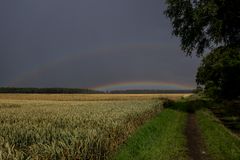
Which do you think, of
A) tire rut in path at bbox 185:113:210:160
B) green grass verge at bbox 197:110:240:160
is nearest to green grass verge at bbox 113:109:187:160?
tire rut in path at bbox 185:113:210:160

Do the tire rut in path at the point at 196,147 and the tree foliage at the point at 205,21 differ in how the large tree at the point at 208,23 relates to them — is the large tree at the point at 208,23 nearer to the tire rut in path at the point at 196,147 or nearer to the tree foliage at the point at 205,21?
the tree foliage at the point at 205,21

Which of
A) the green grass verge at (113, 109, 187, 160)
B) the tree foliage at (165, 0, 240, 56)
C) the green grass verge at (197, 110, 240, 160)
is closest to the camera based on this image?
the green grass verge at (113, 109, 187, 160)

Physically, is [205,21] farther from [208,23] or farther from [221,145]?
[221,145]

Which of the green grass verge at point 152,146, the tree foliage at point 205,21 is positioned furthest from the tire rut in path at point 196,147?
the tree foliage at point 205,21

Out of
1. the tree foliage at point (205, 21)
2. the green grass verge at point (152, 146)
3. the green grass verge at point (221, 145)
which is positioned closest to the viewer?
the green grass verge at point (152, 146)

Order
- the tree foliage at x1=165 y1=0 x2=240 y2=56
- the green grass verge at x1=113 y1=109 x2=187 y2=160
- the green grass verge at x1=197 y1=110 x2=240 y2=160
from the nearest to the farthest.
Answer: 1. the green grass verge at x1=113 y1=109 x2=187 y2=160
2. the green grass verge at x1=197 y1=110 x2=240 y2=160
3. the tree foliage at x1=165 y1=0 x2=240 y2=56

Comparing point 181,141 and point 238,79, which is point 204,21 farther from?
point 238,79

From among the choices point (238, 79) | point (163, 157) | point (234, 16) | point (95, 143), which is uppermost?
point (234, 16)

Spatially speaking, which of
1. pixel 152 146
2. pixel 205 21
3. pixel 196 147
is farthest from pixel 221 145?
pixel 205 21

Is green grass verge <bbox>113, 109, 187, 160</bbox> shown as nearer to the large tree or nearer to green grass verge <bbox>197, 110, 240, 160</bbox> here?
green grass verge <bbox>197, 110, 240, 160</bbox>

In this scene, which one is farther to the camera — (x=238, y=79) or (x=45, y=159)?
(x=238, y=79)

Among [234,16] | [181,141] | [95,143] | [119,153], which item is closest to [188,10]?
[234,16]

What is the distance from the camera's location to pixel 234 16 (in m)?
29.5

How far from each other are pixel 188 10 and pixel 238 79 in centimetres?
2796
